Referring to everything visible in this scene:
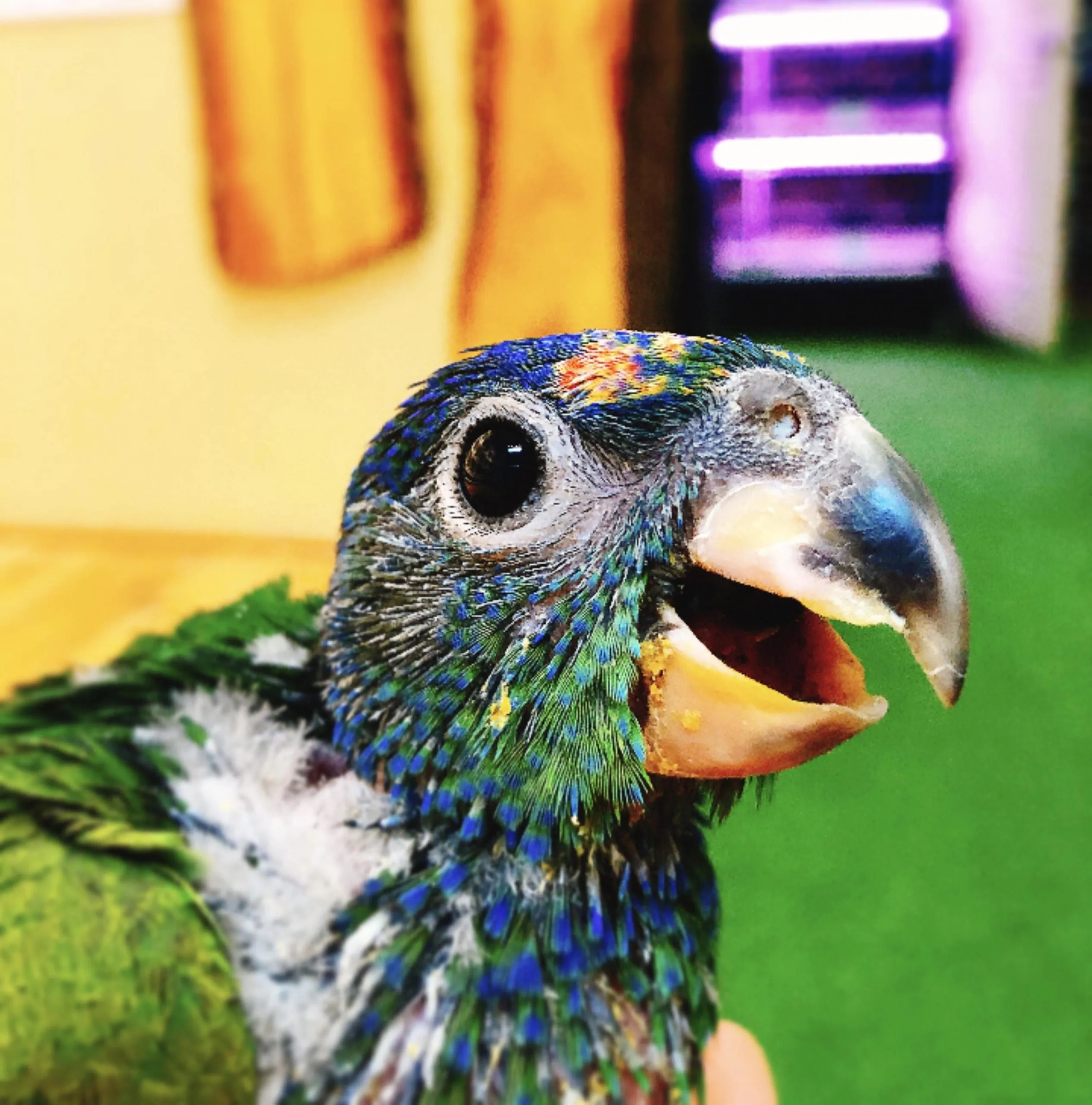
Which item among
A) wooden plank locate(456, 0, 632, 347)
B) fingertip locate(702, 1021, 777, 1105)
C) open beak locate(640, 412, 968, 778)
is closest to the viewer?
open beak locate(640, 412, 968, 778)

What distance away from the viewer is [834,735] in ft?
1.49

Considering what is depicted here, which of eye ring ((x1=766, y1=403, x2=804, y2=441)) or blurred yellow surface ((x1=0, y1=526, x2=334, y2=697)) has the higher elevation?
eye ring ((x1=766, y1=403, x2=804, y2=441))

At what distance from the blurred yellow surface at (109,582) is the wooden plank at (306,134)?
0.25m

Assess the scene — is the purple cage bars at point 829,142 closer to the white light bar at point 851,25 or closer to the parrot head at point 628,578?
the white light bar at point 851,25

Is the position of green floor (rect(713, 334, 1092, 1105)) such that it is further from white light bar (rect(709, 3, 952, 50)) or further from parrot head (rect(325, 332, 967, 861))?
parrot head (rect(325, 332, 967, 861))

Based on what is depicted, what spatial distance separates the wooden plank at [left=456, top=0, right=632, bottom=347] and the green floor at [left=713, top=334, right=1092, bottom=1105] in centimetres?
41

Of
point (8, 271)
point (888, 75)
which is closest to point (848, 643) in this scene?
point (888, 75)

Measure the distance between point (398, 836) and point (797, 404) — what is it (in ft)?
1.14

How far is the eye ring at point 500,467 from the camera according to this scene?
49cm

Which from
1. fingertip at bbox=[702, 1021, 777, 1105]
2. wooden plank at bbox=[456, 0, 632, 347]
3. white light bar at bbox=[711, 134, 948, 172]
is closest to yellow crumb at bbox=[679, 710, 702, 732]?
wooden plank at bbox=[456, 0, 632, 347]

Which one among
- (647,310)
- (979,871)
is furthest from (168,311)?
(979,871)

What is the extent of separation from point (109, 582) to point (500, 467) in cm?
59

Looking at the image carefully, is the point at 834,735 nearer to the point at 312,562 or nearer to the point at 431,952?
the point at 431,952

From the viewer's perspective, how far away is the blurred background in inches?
25.9
